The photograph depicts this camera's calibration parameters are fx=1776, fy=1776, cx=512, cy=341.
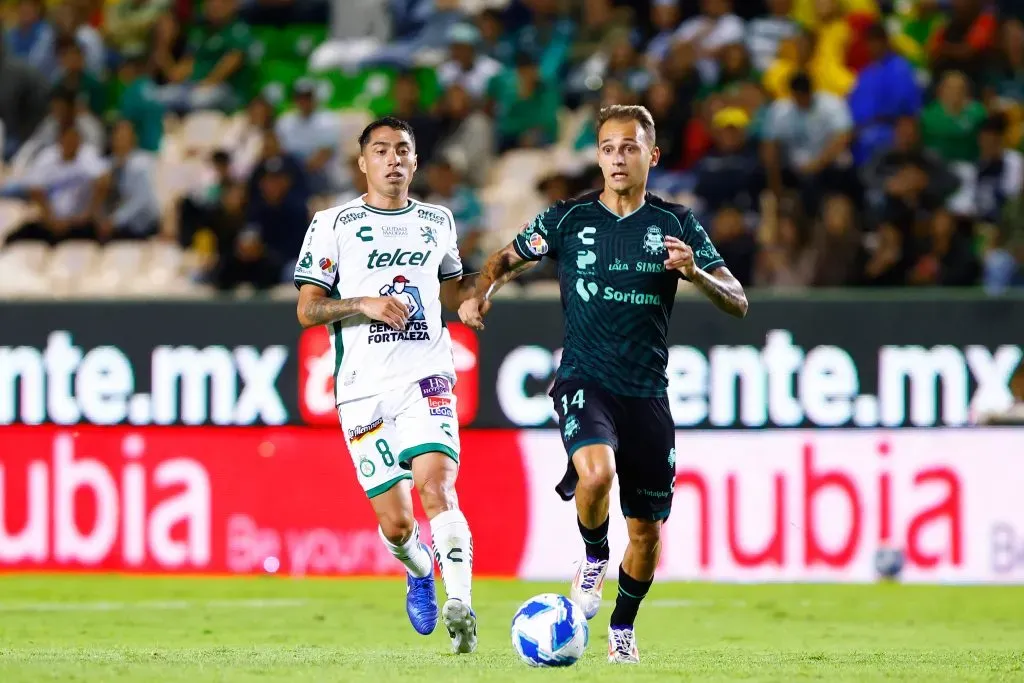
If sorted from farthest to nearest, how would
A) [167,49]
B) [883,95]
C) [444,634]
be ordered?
[167,49]
[883,95]
[444,634]

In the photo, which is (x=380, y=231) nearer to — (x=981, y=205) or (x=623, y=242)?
(x=623, y=242)

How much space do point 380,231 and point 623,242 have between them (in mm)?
1310

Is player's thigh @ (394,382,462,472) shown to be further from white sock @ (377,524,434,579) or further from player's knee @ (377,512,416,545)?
white sock @ (377,524,434,579)

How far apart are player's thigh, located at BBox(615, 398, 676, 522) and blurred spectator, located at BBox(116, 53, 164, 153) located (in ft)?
37.6

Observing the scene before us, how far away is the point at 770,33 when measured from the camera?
688 inches

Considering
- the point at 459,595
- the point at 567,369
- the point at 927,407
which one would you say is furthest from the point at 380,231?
the point at 927,407

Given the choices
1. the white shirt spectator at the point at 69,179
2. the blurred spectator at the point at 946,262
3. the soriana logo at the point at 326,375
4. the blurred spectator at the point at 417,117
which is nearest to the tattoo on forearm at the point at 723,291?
the soriana logo at the point at 326,375

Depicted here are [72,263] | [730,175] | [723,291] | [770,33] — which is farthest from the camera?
[770,33]

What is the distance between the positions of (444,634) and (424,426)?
75.7 inches

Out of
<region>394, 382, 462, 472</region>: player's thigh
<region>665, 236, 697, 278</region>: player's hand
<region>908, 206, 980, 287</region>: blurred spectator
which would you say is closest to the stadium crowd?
<region>908, 206, 980, 287</region>: blurred spectator

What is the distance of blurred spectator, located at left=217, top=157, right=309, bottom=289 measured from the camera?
49.6ft

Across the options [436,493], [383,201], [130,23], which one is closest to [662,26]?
[130,23]

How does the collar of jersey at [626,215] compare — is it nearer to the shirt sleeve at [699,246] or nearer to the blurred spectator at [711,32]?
the shirt sleeve at [699,246]

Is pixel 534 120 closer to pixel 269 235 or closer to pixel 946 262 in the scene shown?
pixel 269 235
